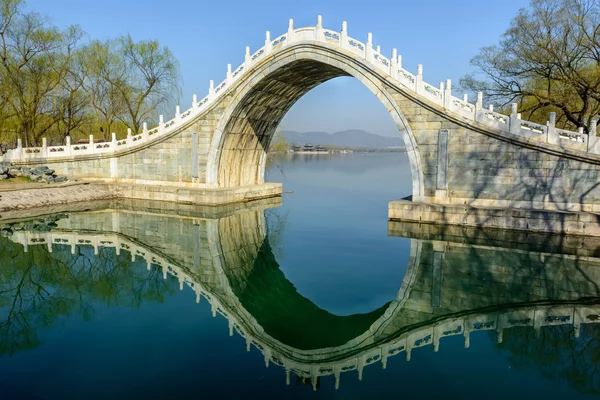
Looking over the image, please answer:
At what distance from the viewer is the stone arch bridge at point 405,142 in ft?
50.8

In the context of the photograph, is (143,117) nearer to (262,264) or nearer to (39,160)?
(39,160)

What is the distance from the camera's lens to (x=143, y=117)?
3738 cm

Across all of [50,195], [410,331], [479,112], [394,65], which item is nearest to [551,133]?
[479,112]

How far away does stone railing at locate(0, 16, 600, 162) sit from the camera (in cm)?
1535

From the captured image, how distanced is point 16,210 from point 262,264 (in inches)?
511

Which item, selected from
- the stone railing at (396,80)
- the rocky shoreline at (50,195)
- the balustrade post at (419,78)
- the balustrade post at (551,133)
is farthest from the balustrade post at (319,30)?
the rocky shoreline at (50,195)

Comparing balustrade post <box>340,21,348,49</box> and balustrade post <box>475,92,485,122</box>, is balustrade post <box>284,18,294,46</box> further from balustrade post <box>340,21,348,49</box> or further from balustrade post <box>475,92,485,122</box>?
balustrade post <box>475,92,485,122</box>

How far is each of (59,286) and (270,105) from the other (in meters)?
16.0

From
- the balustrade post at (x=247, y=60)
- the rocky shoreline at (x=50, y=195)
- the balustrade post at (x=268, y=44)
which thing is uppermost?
the balustrade post at (x=268, y=44)

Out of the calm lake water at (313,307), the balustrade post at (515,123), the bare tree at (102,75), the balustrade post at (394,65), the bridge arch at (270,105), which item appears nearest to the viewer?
the calm lake water at (313,307)

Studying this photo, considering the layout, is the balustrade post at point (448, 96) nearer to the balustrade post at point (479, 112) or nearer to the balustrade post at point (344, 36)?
the balustrade post at point (479, 112)

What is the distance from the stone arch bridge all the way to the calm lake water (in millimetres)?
1395

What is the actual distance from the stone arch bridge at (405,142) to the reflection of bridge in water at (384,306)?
1.41 m

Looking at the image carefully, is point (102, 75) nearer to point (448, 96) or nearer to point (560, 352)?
point (448, 96)
